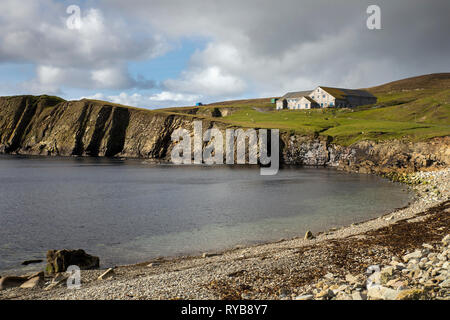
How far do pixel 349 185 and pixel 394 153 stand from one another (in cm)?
2612

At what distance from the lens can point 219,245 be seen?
26.6 meters

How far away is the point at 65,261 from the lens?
2127 centimetres

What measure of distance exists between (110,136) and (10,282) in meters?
132

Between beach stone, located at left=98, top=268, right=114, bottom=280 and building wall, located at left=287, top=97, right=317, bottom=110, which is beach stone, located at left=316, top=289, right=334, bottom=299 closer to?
beach stone, located at left=98, top=268, right=114, bottom=280

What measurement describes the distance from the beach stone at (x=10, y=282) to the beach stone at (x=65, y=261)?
2.39 metres

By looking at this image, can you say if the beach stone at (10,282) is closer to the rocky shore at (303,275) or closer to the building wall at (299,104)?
the rocky shore at (303,275)

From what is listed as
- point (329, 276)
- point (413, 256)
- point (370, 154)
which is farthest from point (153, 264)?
point (370, 154)

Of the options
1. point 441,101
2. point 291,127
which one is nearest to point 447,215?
point 291,127

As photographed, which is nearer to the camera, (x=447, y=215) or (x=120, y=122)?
(x=447, y=215)

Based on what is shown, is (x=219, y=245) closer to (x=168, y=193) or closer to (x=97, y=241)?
(x=97, y=241)

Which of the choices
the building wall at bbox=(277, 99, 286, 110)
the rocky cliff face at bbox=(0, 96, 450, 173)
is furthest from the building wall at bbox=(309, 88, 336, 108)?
the rocky cliff face at bbox=(0, 96, 450, 173)

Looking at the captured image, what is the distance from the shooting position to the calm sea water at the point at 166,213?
87.2ft
